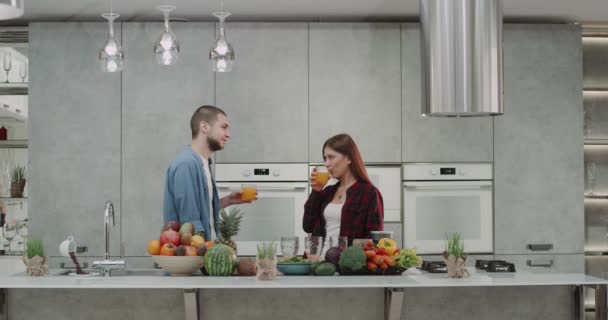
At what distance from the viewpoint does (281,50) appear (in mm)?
5641

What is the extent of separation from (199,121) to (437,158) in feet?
6.38

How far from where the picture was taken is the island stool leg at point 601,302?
3393 mm

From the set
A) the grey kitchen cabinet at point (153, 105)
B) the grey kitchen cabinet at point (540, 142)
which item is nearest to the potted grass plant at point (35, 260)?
the grey kitchen cabinet at point (153, 105)

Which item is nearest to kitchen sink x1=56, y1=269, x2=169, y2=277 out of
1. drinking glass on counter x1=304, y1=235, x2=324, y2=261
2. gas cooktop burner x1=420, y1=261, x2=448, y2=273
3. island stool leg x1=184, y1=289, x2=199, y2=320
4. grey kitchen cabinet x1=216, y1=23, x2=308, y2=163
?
island stool leg x1=184, y1=289, x2=199, y2=320

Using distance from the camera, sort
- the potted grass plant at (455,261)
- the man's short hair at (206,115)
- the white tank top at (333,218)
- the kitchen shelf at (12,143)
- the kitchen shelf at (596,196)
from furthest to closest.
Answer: the kitchen shelf at (596,196), the kitchen shelf at (12,143), the white tank top at (333,218), the man's short hair at (206,115), the potted grass plant at (455,261)

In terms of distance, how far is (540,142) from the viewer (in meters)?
5.73

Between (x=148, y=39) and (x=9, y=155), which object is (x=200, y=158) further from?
(x=9, y=155)

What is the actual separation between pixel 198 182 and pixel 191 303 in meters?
1.06

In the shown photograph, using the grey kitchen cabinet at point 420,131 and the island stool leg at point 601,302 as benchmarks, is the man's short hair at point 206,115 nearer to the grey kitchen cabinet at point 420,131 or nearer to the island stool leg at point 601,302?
the grey kitchen cabinet at point 420,131

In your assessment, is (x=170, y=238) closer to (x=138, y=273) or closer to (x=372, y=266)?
(x=138, y=273)

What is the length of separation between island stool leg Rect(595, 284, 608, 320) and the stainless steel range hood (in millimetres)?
1041

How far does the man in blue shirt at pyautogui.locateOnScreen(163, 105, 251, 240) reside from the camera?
4.18 meters

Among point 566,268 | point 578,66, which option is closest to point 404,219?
point 566,268

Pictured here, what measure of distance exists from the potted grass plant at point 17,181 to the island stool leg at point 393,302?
3435mm
